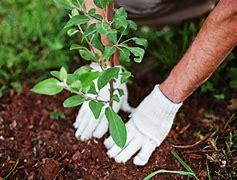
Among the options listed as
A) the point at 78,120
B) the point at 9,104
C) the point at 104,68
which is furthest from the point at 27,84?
the point at 104,68

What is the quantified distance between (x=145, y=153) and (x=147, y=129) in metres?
0.08

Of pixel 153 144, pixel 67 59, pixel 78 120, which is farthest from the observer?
pixel 67 59

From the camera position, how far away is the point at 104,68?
1590 millimetres

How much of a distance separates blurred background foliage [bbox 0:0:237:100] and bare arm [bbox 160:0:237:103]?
1.25 ft

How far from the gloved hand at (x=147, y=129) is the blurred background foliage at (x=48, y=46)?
0.37m

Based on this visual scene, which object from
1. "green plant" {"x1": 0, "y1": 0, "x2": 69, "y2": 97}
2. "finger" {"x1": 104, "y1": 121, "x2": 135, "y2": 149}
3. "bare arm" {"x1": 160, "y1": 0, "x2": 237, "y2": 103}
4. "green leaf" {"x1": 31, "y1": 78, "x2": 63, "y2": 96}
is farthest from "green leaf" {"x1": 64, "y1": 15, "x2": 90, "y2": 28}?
"green plant" {"x1": 0, "y1": 0, "x2": 69, "y2": 97}

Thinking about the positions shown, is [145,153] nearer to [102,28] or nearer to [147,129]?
[147,129]

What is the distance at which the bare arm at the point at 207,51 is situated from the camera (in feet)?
5.14

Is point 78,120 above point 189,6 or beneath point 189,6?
beneath

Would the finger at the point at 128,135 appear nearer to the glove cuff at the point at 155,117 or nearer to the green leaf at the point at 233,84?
the glove cuff at the point at 155,117

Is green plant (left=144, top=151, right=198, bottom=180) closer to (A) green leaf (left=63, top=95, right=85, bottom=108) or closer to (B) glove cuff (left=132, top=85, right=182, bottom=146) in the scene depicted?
(B) glove cuff (left=132, top=85, right=182, bottom=146)

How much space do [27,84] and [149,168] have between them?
68 cm

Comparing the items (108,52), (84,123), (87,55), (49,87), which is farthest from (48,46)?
(49,87)

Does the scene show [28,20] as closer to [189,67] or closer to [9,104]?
[9,104]
